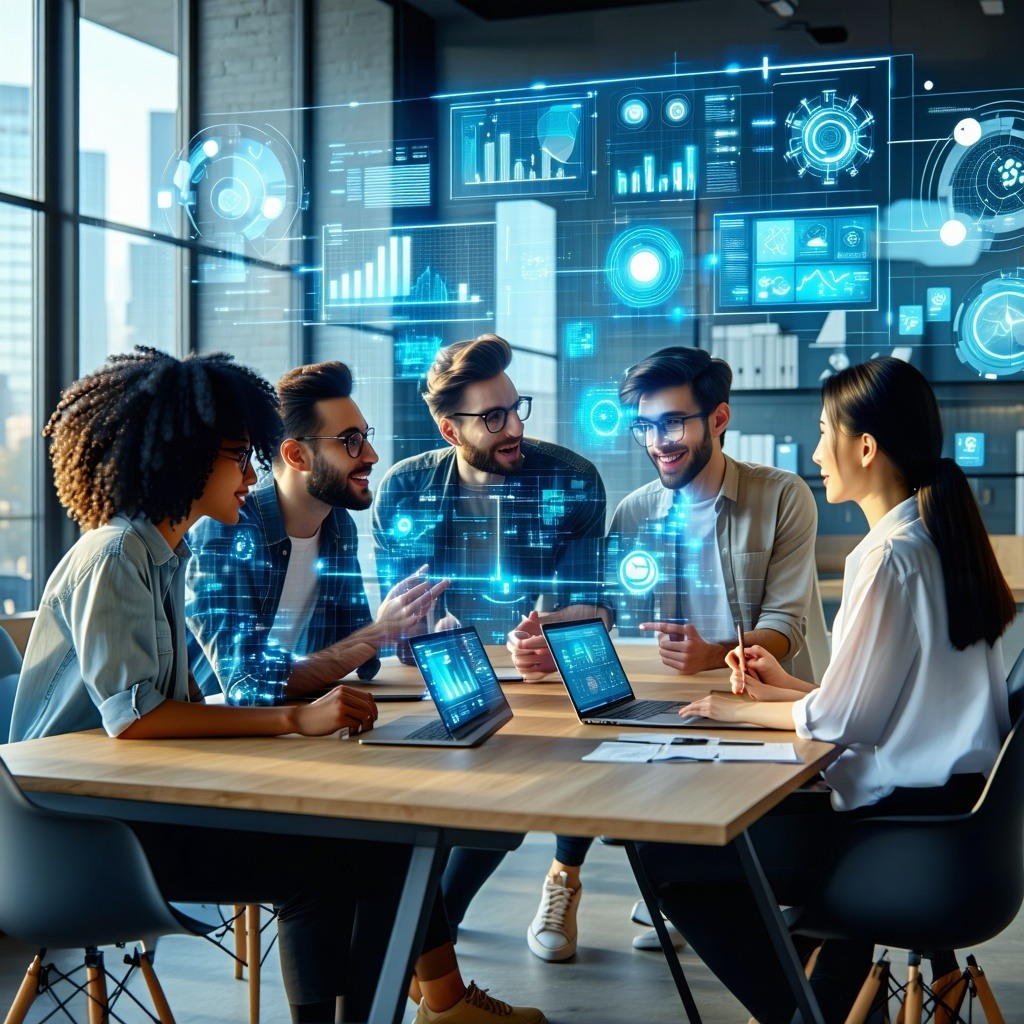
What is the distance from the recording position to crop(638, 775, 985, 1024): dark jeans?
214 cm

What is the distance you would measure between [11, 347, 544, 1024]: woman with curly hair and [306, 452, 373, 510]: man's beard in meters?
0.71

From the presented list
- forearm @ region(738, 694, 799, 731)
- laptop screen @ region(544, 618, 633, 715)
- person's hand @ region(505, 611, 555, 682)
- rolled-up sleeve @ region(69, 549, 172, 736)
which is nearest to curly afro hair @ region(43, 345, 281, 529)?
rolled-up sleeve @ region(69, 549, 172, 736)

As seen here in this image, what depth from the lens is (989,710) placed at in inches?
81.3

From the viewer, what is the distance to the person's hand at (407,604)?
3.23 meters

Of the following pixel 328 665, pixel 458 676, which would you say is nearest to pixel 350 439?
pixel 328 665

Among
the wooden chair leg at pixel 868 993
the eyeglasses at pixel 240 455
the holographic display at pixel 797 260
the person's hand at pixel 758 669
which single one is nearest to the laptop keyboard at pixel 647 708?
the person's hand at pixel 758 669

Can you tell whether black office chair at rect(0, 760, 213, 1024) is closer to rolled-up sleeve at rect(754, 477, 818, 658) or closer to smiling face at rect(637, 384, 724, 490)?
rolled-up sleeve at rect(754, 477, 818, 658)

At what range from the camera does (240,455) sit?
7.80ft

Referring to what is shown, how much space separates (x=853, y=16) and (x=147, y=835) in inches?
123

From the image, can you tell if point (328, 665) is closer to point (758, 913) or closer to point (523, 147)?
point (758, 913)

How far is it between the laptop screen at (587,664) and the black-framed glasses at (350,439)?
0.91 m

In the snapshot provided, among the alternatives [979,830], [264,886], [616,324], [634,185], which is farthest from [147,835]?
[634,185]

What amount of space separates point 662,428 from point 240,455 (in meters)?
1.48

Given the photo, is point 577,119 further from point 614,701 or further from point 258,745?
point 258,745
